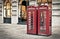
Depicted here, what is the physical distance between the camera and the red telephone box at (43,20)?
1017cm

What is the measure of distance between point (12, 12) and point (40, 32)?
28.6 ft

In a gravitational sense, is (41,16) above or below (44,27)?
above

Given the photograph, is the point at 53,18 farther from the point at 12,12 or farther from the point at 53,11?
the point at 12,12

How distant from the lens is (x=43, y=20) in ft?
34.3

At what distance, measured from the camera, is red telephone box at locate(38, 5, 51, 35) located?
33.4ft

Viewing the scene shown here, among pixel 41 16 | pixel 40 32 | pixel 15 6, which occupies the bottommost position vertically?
pixel 40 32

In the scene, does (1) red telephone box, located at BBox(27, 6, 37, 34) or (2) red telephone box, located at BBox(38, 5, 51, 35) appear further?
(1) red telephone box, located at BBox(27, 6, 37, 34)

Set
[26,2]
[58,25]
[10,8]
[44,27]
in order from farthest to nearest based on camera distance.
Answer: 1. [10,8]
2. [26,2]
3. [58,25]
4. [44,27]

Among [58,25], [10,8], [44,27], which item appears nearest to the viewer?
[44,27]

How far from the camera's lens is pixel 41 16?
10414 mm

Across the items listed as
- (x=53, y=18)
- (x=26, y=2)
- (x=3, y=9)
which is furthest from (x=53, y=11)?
(x=3, y=9)

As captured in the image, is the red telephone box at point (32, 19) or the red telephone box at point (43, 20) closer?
the red telephone box at point (43, 20)

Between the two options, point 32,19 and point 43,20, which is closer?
point 43,20

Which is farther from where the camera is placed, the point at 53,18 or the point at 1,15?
the point at 1,15
